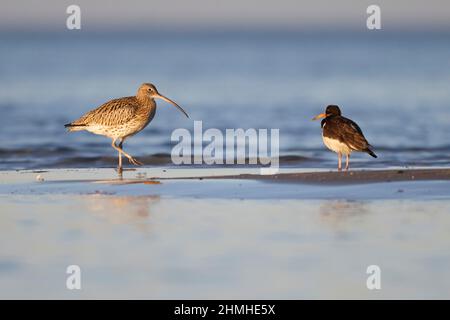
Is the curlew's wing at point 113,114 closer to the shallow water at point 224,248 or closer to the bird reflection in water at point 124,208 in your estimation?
the bird reflection in water at point 124,208

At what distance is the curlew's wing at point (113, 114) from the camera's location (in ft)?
56.3

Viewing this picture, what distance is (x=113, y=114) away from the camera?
17188 millimetres

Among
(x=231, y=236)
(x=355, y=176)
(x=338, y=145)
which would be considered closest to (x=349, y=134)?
(x=338, y=145)

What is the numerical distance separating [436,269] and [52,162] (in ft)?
34.0

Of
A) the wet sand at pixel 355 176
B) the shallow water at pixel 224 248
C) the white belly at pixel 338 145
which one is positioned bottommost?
the shallow water at pixel 224 248

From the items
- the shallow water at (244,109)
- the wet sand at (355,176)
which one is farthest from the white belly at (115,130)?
the wet sand at (355,176)

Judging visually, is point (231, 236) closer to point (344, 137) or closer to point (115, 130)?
point (344, 137)

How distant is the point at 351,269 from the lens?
9523 millimetres

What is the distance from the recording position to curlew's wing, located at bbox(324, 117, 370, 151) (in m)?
15.5

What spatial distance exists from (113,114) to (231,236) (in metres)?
6.85

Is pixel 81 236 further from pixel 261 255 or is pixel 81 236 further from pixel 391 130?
pixel 391 130

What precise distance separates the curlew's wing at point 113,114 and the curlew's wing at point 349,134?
3.49 m
